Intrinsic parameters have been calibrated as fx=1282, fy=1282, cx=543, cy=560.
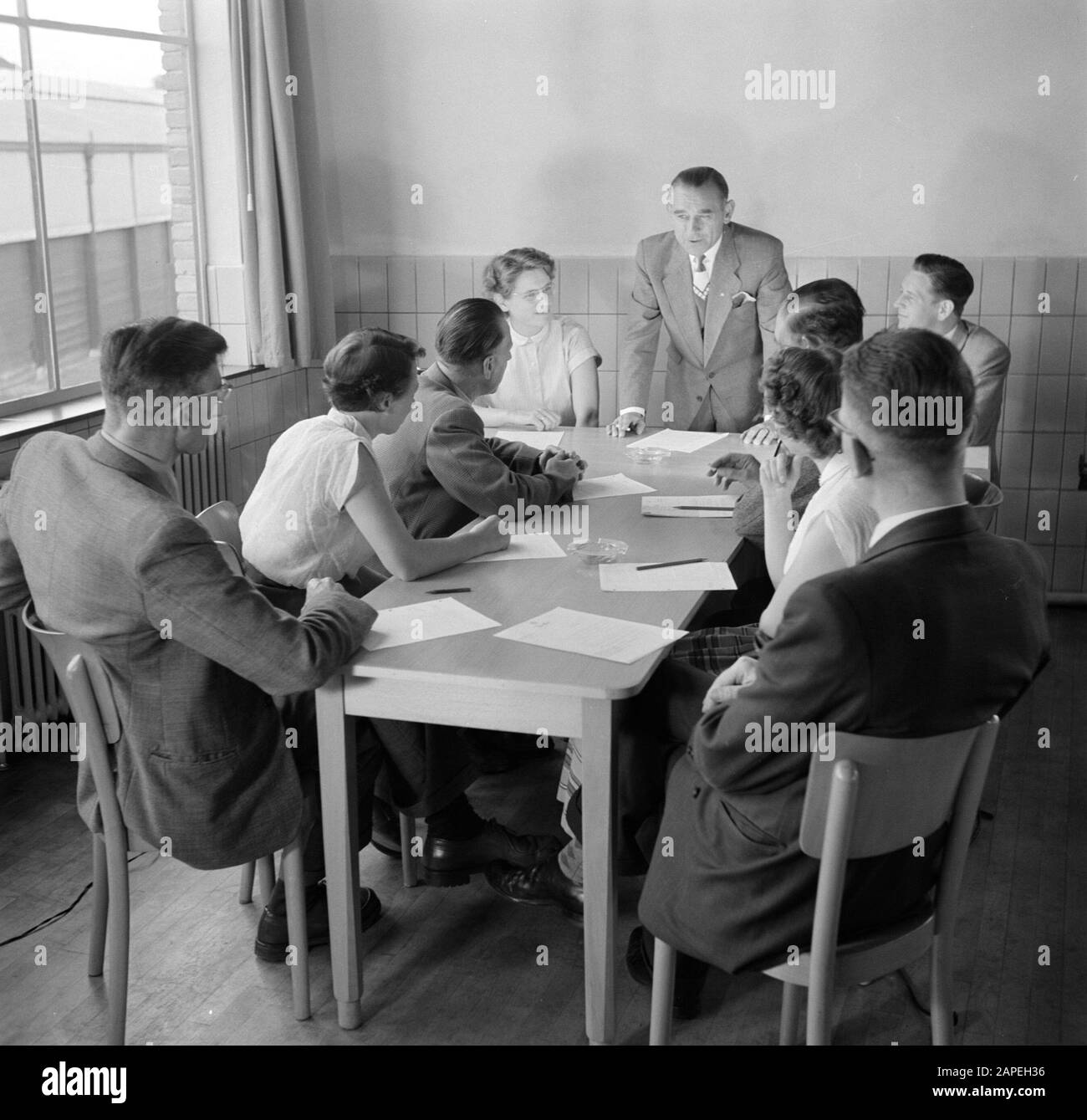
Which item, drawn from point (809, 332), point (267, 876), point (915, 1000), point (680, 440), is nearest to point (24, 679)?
point (267, 876)

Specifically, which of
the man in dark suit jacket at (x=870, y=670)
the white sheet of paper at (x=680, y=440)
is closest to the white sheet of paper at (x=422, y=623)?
the man in dark suit jacket at (x=870, y=670)

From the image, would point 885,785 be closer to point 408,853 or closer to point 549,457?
point 408,853

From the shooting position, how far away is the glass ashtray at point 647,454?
13.5ft

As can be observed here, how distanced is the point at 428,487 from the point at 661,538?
0.64 meters

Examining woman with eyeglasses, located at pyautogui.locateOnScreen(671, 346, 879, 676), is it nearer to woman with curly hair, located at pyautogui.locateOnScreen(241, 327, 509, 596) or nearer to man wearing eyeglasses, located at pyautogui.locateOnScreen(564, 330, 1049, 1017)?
man wearing eyeglasses, located at pyautogui.locateOnScreen(564, 330, 1049, 1017)

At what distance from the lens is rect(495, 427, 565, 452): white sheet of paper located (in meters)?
4.31

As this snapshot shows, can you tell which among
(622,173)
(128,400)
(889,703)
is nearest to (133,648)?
(128,400)

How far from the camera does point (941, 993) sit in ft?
7.47

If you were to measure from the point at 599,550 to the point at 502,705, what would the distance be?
2.67 feet

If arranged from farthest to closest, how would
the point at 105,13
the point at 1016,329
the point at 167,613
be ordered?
the point at 1016,329
the point at 105,13
the point at 167,613

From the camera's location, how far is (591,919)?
234 cm

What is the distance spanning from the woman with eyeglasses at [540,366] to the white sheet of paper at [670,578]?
1.72m

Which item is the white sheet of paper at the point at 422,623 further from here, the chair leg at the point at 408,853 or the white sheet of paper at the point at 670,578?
the chair leg at the point at 408,853

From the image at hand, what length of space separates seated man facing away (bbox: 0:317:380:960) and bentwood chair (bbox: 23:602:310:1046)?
0.03m
